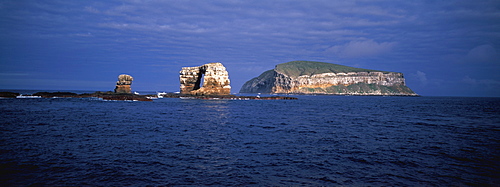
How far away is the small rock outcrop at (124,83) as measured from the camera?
365 ft

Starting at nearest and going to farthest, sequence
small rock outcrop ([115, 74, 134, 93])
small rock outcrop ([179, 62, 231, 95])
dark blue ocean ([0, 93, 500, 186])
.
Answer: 1. dark blue ocean ([0, 93, 500, 186])
2. small rock outcrop ([179, 62, 231, 95])
3. small rock outcrop ([115, 74, 134, 93])

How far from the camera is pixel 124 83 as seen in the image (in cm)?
11200

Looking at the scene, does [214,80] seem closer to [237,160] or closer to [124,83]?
[124,83]

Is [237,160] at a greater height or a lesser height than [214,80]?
lesser

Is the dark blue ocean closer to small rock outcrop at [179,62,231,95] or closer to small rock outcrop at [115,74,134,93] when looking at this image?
small rock outcrop at [179,62,231,95]

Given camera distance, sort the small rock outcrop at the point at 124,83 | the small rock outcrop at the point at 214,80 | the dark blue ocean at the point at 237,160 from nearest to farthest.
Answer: the dark blue ocean at the point at 237,160
the small rock outcrop at the point at 214,80
the small rock outcrop at the point at 124,83

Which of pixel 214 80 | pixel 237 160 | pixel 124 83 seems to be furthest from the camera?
pixel 124 83

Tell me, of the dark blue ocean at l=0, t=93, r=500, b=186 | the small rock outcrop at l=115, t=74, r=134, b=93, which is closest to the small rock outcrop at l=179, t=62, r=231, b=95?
the small rock outcrop at l=115, t=74, r=134, b=93

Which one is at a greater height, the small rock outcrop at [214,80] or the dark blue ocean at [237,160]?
the small rock outcrop at [214,80]

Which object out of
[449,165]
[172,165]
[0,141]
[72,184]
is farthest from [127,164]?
[449,165]

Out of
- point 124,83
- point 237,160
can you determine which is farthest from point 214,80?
point 237,160

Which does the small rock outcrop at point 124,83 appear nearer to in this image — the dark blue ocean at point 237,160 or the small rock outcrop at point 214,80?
the small rock outcrop at point 214,80

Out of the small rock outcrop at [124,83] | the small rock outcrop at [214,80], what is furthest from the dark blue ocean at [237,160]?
the small rock outcrop at [124,83]

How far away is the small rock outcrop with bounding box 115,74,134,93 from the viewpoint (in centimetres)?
11131
